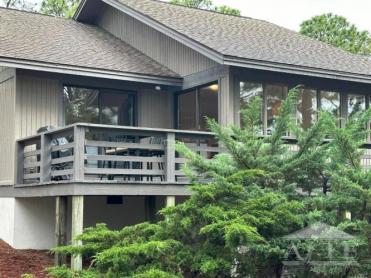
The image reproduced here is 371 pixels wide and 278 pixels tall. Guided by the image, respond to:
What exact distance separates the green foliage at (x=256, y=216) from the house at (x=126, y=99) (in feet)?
9.35

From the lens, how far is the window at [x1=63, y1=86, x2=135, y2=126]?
12883 mm

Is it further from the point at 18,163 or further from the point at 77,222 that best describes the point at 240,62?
the point at 18,163

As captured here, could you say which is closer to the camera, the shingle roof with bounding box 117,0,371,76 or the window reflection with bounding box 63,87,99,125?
the shingle roof with bounding box 117,0,371,76

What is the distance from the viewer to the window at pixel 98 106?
12883 millimetres

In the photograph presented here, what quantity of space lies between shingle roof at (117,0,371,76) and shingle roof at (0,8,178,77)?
1.04 meters

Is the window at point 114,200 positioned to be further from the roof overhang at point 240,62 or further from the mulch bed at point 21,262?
the roof overhang at point 240,62

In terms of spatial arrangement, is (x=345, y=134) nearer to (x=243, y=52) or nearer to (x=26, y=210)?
(x=243, y=52)

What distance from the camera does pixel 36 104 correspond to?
12.4 meters

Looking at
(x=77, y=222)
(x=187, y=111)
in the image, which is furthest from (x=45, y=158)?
(x=187, y=111)

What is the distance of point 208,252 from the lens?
6203 millimetres

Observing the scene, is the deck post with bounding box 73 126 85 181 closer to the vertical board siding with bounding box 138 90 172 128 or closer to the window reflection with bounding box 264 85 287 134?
the vertical board siding with bounding box 138 90 172 128

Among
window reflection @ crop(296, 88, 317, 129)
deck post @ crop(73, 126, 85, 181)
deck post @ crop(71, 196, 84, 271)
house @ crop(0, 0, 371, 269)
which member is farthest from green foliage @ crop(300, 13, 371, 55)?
deck post @ crop(71, 196, 84, 271)

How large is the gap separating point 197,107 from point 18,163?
3.98 meters

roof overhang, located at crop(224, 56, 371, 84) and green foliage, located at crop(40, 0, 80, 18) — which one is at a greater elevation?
green foliage, located at crop(40, 0, 80, 18)
